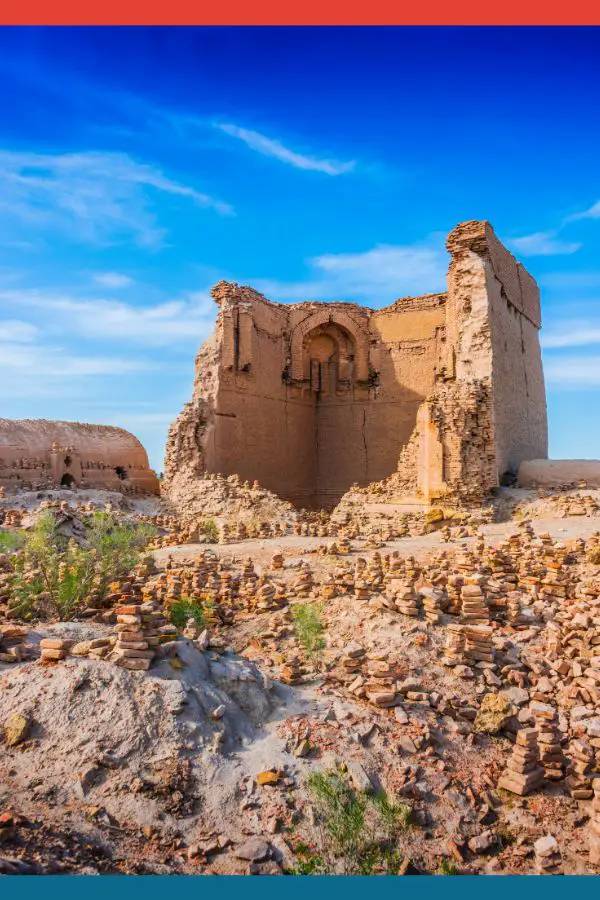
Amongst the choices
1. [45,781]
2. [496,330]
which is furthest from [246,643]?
[496,330]

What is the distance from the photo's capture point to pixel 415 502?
1320cm

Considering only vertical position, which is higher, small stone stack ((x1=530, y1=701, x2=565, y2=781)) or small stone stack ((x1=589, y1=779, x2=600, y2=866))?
small stone stack ((x1=530, y1=701, x2=565, y2=781))

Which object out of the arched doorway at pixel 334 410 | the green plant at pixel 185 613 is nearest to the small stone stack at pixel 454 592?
the green plant at pixel 185 613

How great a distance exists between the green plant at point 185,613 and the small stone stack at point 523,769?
3184 millimetres

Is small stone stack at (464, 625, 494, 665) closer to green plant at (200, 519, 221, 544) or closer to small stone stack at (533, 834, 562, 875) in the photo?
small stone stack at (533, 834, 562, 875)

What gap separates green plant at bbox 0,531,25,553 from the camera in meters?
8.68

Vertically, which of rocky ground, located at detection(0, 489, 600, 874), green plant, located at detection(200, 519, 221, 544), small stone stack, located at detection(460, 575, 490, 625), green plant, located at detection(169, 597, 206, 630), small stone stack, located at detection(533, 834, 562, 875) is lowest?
small stone stack, located at detection(533, 834, 562, 875)

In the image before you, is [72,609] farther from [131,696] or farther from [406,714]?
[406,714]

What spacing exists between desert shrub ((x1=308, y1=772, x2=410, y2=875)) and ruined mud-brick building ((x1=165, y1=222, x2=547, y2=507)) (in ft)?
29.9

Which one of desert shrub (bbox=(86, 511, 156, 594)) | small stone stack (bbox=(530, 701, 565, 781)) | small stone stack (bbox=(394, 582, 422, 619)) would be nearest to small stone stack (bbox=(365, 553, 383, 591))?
small stone stack (bbox=(394, 582, 422, 619))

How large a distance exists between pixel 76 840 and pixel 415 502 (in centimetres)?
1037

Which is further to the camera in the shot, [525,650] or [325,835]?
[525,650]

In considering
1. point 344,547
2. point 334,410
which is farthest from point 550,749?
point 334,410

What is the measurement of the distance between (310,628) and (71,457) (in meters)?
13.9
